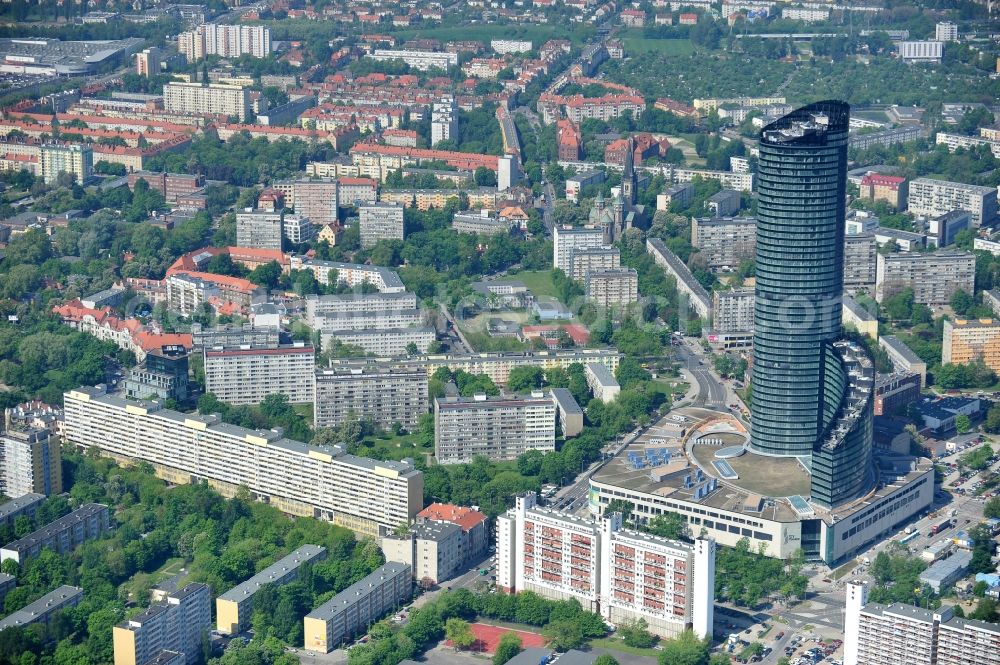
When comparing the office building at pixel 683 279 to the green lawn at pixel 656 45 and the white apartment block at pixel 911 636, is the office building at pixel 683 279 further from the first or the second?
the green lawn at pixel 656 45

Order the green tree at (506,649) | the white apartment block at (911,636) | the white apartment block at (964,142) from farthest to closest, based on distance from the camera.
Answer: the white apartment block at (964,142)
the green tree at (506,649)
the white apartment block at (911,636)

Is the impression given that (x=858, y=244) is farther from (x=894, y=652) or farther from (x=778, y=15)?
(x=778, y=15)

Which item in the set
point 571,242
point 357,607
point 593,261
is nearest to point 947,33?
point 571,242

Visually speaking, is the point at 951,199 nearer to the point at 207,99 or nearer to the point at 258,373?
the point at 258,373

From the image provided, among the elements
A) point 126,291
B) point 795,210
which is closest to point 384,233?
point 126,291

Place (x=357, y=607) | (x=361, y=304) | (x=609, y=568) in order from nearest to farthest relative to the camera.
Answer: (x=357, y=607) → (x=609, y=568) → (x=361, y=304)

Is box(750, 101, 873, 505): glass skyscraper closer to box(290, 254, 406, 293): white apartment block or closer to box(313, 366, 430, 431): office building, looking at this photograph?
box(313, 366, 430, 431): office building

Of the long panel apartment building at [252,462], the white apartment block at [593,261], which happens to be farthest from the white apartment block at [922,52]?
the long panel apartment building at [252,462]
